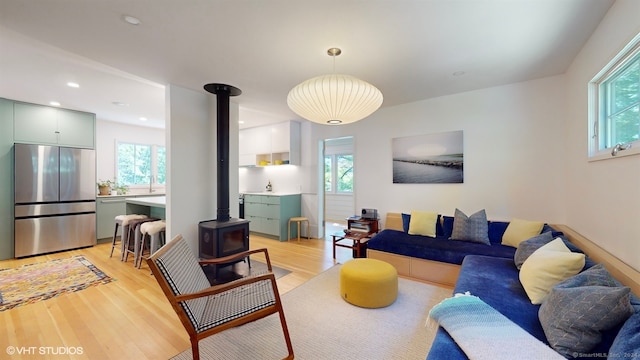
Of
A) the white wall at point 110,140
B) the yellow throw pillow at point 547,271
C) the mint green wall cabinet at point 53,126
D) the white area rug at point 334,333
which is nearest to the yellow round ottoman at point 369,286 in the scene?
the white area rug at point 334,333

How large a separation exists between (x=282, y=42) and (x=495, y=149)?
322 cm

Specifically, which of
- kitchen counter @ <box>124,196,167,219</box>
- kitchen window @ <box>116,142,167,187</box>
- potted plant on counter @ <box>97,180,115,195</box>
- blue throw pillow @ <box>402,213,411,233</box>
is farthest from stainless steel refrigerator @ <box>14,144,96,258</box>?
blue throw pillow @ <box>402,213,411,233</box>

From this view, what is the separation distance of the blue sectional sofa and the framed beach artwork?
0.70m

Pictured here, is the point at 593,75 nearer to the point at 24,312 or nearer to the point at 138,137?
the point at 24,312

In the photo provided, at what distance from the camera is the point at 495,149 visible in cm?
346

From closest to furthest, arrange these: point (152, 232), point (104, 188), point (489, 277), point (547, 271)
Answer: point (547, 271)
point (489, 277)
point (152, 232)
point (104, 188)

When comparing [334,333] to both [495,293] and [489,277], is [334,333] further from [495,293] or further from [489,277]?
[489,277]

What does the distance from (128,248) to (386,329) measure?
160 inches

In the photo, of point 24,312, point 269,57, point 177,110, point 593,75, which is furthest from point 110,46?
point 593,75

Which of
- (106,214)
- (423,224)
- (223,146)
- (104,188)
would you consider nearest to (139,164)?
(104,188)

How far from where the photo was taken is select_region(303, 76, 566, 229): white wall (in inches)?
123

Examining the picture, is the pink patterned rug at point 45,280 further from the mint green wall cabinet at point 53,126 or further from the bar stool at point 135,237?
the mint green wall cabinet at point 53,126

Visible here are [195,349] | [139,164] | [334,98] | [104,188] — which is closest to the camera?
[195,349]

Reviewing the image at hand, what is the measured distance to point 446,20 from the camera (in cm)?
194
